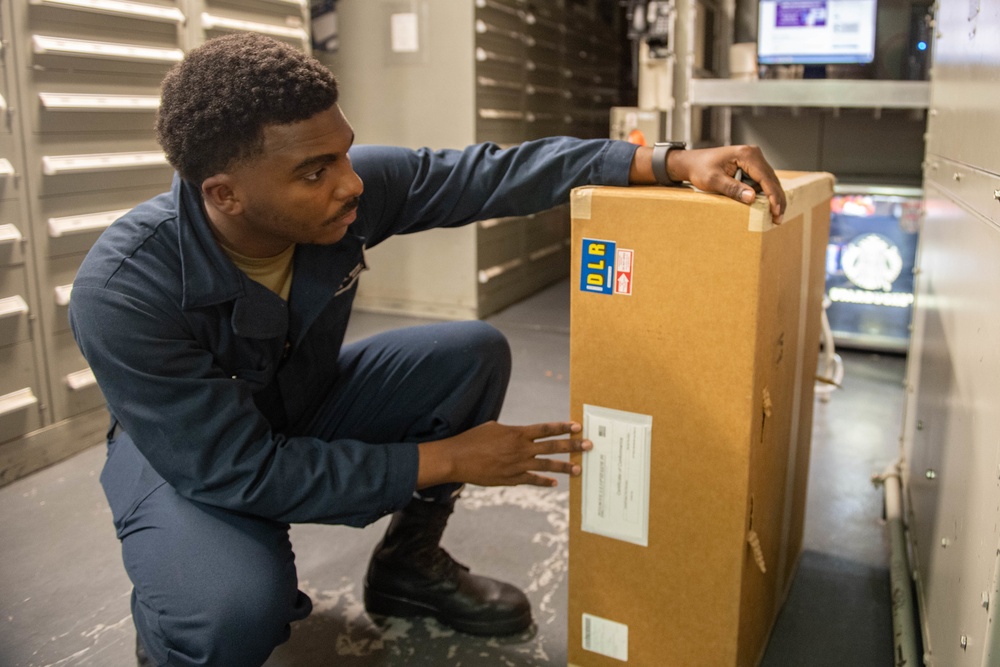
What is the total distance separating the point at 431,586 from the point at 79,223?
50.5 inches

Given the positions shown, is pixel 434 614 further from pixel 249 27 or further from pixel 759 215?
pixel 249 27

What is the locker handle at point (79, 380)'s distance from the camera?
207 cm

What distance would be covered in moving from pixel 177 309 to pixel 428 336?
470mm

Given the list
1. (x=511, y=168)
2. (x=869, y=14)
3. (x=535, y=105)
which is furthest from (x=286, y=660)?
(x=535, y=105)

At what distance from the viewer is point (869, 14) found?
2.69 metres

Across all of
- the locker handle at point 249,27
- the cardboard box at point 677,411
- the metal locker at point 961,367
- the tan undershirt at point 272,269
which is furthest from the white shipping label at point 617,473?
the locker handle at point 249,27

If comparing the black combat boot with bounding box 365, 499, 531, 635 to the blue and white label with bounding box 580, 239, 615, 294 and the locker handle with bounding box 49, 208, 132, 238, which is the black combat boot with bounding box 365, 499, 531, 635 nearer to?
the blue and white label with bounding box 580, 239, 615, 294

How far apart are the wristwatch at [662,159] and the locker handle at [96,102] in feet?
3.99

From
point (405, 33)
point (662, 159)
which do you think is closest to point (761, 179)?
point (662, 159)

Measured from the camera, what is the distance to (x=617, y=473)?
1153 mm

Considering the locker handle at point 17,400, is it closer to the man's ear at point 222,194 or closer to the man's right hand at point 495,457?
the man's ear at point 222,194

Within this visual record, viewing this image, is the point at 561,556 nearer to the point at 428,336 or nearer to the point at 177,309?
the point at 428,336

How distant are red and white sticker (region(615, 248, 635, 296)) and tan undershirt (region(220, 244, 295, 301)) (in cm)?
49

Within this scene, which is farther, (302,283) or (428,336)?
(428,336)
